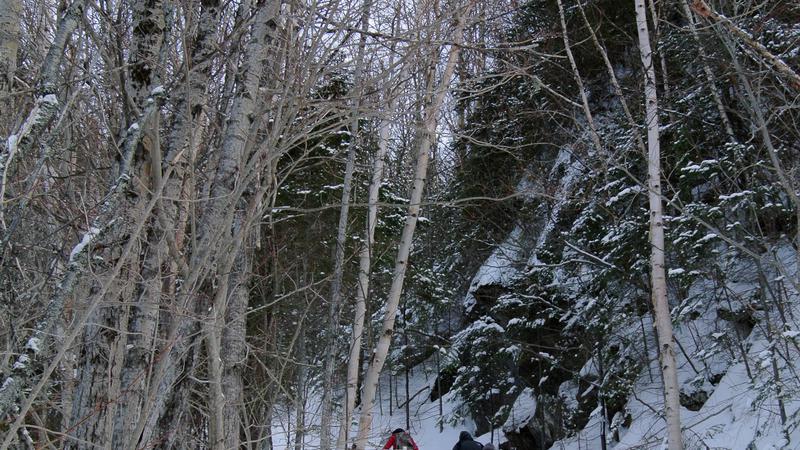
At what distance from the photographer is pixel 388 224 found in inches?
440

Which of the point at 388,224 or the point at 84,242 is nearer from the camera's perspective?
the point at 84,242

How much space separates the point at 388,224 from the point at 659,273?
538cm

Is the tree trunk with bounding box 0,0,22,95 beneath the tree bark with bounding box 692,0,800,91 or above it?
beneath

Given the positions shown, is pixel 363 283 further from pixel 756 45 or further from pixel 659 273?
pixel 756 45

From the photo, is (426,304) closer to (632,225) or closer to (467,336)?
(467,336)

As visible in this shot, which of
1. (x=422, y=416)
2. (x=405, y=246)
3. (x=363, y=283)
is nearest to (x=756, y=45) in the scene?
(x=405, y=246)

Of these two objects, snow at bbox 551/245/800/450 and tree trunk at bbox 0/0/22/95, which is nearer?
tree trunk at bbox 0/0/22/95

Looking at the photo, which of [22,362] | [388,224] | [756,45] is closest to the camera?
[22,362]

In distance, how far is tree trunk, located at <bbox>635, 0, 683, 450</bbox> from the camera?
20.3 ft

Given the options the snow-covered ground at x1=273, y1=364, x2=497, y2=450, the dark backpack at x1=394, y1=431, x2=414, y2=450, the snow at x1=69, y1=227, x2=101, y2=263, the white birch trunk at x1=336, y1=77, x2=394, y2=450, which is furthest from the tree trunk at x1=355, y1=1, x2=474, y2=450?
the snow-covered ground at x1=273, y1=364, x2=497, y2=450

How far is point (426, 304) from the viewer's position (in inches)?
674

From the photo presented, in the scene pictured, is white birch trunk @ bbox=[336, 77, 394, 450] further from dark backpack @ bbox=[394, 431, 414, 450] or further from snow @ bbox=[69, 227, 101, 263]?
snow @ bbox=[69, 227, 101, 263]

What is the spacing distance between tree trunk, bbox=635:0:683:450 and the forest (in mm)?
27

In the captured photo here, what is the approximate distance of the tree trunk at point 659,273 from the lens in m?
6.18
